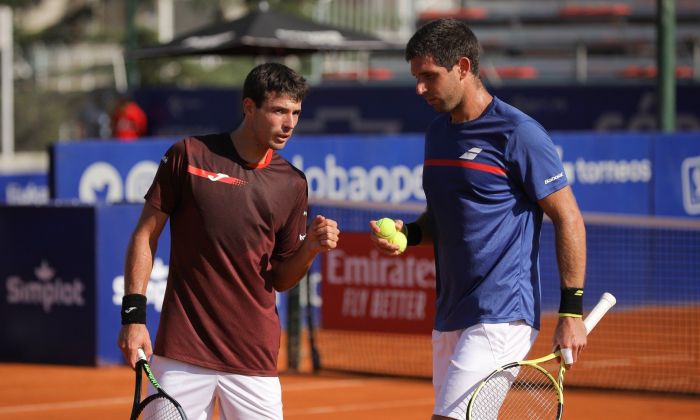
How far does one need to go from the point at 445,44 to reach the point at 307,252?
0.95 metres

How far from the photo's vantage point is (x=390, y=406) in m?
10.4

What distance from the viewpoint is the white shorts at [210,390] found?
5387mm

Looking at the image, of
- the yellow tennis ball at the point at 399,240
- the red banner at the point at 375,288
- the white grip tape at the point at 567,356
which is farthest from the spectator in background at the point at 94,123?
the white grip tape at the point at 567,356

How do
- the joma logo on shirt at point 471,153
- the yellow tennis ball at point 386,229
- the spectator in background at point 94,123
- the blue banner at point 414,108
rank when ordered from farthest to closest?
1. the spectator in background at point 94,123
2. the blue banner at point 414,108
3. the yellow tennis ball at point 386,229
4. the joma logo on shirt at point 471,153

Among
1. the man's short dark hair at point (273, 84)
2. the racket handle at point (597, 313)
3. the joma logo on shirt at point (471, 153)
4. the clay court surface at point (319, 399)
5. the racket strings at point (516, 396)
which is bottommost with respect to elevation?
the clay court surface at point (319, 399)

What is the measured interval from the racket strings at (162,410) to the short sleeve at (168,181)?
72 centimetres

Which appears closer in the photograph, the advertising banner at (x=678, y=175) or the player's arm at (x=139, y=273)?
the player's arm at (x=139, y=273)

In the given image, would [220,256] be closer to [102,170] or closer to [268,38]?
[102,170]

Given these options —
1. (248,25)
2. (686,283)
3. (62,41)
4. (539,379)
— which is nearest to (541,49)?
(248,25)

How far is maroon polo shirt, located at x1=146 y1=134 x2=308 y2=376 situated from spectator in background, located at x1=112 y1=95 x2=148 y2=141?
15.0 m

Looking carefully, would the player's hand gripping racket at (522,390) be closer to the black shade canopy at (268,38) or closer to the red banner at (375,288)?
the red banner at (375,288)

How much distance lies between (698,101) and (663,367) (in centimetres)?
914

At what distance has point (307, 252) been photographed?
5500 mm

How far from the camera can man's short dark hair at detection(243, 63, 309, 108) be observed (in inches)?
212
